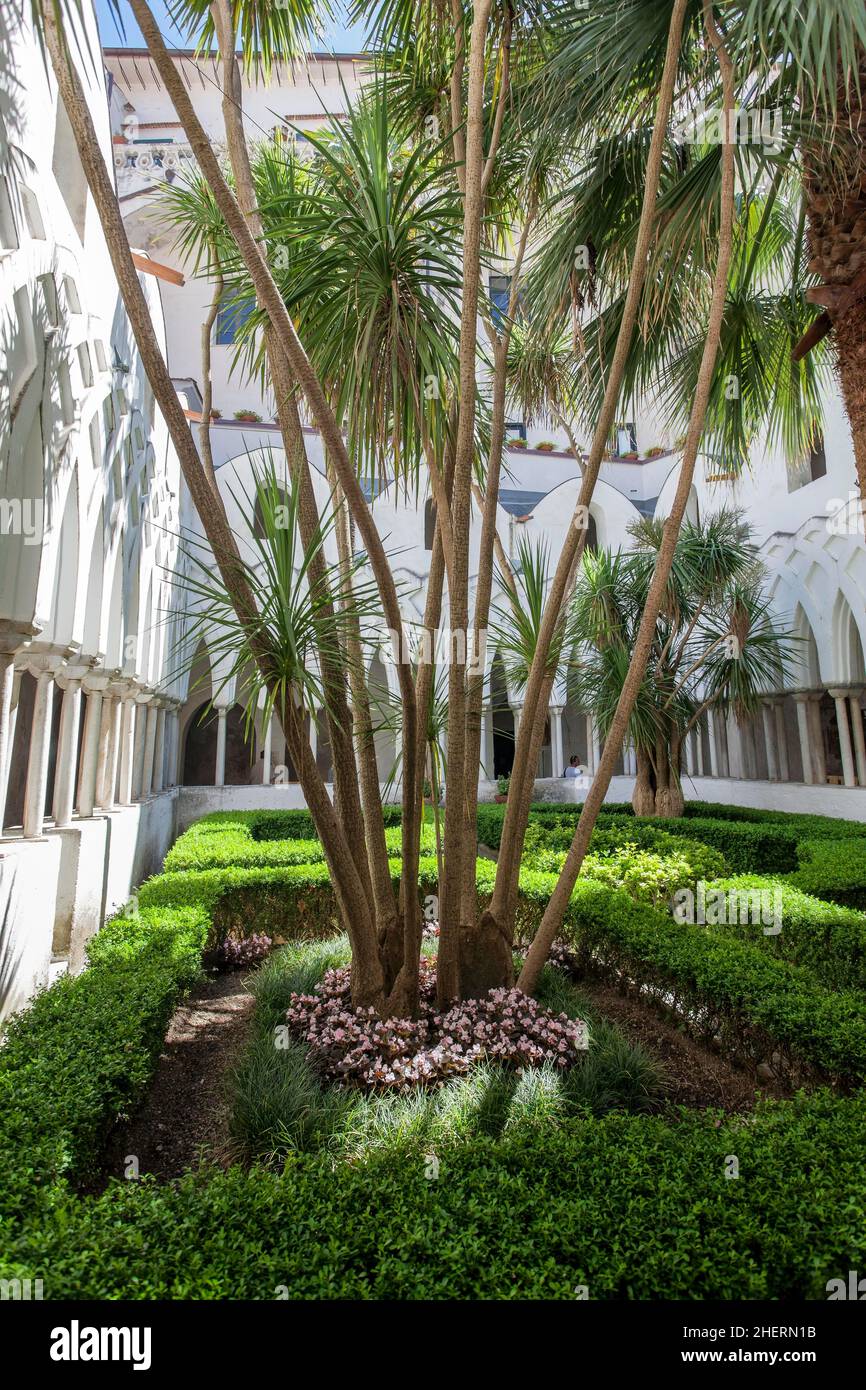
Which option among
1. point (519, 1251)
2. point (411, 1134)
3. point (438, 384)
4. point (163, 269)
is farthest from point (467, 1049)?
point (163, 269)

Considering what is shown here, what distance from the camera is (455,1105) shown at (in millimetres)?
3744

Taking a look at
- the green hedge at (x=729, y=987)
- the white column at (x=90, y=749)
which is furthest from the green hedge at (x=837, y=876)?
the white column at (x=90, y=749)

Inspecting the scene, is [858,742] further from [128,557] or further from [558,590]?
[128,557]

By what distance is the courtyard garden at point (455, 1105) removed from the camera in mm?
2125

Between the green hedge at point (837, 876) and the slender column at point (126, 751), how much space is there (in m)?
7.15

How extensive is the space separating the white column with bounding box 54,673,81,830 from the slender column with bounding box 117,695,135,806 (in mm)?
2557

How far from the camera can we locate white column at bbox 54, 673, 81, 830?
21.7 ft

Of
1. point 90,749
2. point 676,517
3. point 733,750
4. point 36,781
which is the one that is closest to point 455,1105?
point 676,517

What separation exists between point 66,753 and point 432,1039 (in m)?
4.01

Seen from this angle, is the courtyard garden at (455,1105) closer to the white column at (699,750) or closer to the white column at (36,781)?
the white column at (36,781)

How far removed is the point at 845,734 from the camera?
1240cm

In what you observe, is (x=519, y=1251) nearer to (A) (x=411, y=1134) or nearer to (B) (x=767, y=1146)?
(B) (x=767, y=1146)
